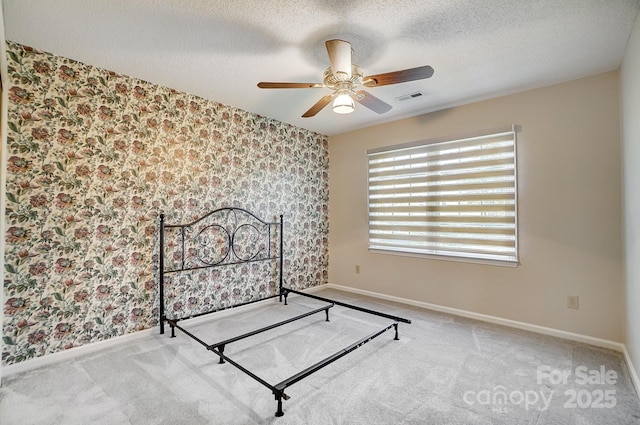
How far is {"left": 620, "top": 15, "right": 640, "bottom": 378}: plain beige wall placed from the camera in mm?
2047

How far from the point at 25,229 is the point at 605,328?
489 centimetres

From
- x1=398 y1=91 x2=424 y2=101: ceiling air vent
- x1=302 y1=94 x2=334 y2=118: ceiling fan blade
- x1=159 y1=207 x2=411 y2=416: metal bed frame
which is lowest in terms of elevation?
x1=159 y1=207 x2=411 y2=416: metal bed frame

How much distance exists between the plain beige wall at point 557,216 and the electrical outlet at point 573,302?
3 cm

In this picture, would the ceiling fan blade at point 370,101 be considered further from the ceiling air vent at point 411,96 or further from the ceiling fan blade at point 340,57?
the ceiling air vent at point 411,96

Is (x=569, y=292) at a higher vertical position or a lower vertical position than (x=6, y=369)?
higher

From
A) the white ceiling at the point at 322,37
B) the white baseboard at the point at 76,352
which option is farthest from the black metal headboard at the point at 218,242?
the white ceiling at the point at 322,37

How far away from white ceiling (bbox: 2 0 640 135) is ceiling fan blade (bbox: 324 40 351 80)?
18 centimetres

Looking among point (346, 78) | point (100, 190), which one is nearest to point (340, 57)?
point (346, 78)

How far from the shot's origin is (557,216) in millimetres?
2936

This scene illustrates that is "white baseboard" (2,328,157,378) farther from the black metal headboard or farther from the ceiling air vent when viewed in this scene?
the ceiling air vent

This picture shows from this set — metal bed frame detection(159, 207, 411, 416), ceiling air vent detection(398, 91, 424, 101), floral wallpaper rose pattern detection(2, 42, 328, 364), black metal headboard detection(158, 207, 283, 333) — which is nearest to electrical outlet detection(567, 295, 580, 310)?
metal bed frame detection(159, 207, 411, 416)

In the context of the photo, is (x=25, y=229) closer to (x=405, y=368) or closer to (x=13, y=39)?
(x=13, y=39)

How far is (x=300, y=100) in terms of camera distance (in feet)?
11.2

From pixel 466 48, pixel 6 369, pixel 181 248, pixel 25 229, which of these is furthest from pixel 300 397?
pixel 466 48
